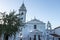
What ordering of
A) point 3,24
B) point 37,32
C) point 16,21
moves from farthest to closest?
point 37,32
point 16,21
point 3,24

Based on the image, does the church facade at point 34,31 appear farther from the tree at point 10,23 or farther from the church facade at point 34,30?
the tree at point 10,23

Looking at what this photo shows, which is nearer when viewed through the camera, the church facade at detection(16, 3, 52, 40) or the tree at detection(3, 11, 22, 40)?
the tree at detection(3, 11, 22, 40)

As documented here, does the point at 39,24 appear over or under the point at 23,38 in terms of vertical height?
over

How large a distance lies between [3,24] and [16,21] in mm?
3104

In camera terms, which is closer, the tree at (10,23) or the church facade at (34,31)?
A: the tree at (10,23)

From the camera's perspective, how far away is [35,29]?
43.7m

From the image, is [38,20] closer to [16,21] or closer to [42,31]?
[42,31]

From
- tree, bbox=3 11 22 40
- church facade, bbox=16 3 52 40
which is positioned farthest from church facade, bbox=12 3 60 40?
tree, bbox=3 11 22 40

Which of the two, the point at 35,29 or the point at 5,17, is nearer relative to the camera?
the point at 5,17

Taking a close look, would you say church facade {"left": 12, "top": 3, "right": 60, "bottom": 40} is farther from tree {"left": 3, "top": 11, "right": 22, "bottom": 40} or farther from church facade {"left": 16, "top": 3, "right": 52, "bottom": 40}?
tree {"left": 3, "top": 11, "right": 22, "bottom": 40}

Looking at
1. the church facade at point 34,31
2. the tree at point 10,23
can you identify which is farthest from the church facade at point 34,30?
the tree at point 10,23

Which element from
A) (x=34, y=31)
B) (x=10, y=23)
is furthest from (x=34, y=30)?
(x=10, y=23)

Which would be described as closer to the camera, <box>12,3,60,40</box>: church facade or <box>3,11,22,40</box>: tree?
<box>3,11,22,40</box>: tree

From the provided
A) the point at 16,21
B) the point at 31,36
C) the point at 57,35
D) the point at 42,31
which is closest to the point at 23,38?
the point at 31,36
